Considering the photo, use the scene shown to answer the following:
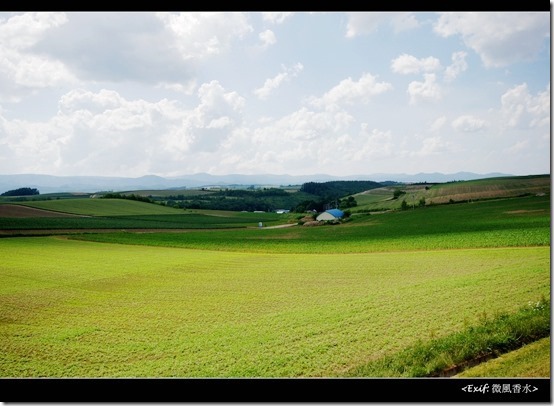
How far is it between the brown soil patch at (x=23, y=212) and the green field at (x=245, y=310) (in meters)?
2.97

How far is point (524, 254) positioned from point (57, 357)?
562 inches

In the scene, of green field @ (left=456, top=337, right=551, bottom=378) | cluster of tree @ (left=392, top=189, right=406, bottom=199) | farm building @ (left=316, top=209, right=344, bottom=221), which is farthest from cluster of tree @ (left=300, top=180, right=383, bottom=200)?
green field @ (left=456, top=337, right=551, bottom=378)

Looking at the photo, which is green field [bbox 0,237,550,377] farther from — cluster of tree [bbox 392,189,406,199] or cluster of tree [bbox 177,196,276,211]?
cluster of tree [bbox 177,196,276,211]

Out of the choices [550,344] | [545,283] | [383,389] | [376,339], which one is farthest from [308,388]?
[545,283]

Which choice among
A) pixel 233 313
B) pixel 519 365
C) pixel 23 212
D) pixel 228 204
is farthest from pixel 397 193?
pixel 519 365

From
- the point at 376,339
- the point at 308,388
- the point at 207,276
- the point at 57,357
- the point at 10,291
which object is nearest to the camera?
the point at 308,388

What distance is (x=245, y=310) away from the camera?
27.4 feet

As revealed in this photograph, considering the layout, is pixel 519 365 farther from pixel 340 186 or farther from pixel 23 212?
pixel 23 212

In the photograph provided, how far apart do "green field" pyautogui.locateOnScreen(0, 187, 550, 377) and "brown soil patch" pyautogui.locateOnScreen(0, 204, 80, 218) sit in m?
2.97

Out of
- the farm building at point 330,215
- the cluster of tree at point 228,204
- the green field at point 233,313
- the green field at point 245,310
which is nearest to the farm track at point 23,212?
the green field at point 245,310

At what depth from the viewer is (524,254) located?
13.4 meters

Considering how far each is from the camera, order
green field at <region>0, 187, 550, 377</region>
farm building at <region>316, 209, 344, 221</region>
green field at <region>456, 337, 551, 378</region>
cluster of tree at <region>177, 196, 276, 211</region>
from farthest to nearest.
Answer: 1. farm building at <region>316, 209, 344, 221</region>
2. cluster of tree at <region>177, 196, 276, 211</region>
3. green field at <region>0, 187, 550, 377</region>
4. green field at <region>456, 337, 551, 378</region>

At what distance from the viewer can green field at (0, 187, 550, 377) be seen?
5.53 m
